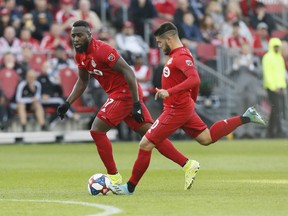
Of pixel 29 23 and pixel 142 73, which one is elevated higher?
pixel 29 23

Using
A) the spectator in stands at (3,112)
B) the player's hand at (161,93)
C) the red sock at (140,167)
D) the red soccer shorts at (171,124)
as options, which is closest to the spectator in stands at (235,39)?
the spectator in stands at (3,112)

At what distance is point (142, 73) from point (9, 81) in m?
3.63

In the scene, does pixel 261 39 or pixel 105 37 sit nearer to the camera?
pixel 105 37

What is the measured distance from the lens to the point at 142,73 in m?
28.8

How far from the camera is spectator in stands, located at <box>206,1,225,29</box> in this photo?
32656 millimetres

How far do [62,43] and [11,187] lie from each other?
46.1 feet

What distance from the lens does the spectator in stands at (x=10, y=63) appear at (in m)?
27.5

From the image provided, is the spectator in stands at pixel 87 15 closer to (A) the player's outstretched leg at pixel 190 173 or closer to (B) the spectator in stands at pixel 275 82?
(B) the spectator in stands at pixel 275 82

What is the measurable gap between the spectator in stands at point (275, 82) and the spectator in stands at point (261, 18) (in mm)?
3179

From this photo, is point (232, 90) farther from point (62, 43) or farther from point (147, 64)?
point (62, 43)

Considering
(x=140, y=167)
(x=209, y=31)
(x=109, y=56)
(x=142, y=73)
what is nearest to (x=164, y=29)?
(x=109, y=56)

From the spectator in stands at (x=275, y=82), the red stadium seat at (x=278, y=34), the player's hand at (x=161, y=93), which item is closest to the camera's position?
the player's hand at (x=161, y=93)

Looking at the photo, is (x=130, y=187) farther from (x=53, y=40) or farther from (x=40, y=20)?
(x=40, y=20)

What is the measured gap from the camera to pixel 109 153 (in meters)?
14.4
